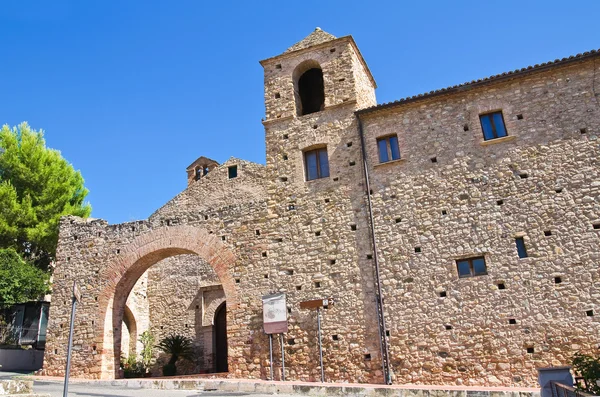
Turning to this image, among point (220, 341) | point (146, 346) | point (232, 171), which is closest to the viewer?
point (146, 346)

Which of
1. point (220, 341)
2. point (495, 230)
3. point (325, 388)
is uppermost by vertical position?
point (495, 230)

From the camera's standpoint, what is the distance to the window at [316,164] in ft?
47.3

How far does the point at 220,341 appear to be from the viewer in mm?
19422

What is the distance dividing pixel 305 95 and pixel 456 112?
577cm

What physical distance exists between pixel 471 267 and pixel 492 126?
3.75m

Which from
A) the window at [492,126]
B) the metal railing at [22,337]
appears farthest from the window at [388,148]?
the metal railing at [22,337]

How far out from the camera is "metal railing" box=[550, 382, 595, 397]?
5997 mm

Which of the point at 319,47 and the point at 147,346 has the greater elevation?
the point at 319,47

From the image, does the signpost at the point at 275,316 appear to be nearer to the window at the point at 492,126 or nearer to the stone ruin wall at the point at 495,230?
the stone ruin wall at the point at 495,230

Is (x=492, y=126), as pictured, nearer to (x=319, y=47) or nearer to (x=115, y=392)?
(x=319, y=47)

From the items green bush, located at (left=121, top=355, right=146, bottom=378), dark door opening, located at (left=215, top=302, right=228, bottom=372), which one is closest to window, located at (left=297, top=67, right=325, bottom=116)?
dark door opening, located at (left=215, top=302, right=228, bottom=372)

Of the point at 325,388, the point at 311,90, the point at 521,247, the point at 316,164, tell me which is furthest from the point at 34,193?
the point at 521,247

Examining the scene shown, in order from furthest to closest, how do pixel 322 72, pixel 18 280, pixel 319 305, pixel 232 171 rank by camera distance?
pixel 232 171, pixel 18 280, pixel 322 72, pixel 319 305

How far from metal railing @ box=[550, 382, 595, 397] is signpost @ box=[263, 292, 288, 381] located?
7300 millimetres
